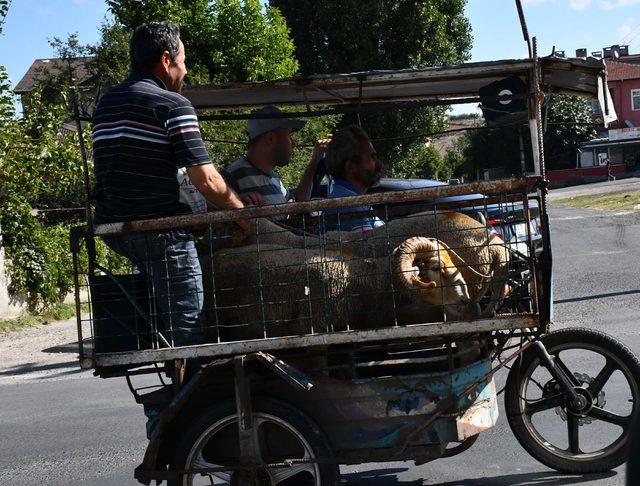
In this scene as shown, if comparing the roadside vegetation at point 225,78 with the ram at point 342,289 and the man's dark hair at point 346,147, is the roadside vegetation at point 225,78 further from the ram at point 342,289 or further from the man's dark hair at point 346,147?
the ram at point 342,289

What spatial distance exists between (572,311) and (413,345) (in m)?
7.91

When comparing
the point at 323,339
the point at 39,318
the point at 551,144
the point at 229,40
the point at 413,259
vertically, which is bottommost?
the point at 39,318

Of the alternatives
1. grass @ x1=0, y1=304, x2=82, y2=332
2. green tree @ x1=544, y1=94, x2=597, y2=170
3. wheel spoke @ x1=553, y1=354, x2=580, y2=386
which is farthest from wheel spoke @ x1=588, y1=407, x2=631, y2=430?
green tree @ x1=544, y1=94, x2=597, y2=170

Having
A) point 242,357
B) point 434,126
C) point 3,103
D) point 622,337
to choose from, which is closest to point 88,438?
point 242,357

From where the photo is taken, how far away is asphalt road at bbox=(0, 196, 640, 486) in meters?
5.51

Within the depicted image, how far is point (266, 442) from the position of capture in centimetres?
443

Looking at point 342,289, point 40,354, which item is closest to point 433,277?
point 342,289

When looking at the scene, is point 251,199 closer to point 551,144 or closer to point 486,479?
point 486,479

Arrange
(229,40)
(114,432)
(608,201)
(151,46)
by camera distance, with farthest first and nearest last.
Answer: (608,201), (229,40), (114,432), (151,46)

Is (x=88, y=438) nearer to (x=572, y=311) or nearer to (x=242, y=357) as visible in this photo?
(x=242, y=357)

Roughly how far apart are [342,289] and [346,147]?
1.37 meters

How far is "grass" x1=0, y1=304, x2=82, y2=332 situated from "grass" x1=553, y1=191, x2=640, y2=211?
73.3 feet

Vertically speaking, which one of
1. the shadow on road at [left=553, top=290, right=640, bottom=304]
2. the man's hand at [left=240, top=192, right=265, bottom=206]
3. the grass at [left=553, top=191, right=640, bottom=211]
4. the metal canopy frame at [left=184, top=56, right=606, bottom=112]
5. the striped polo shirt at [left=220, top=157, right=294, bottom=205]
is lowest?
the shadow on road at [left=553, top=290, right=640, bottom=304]

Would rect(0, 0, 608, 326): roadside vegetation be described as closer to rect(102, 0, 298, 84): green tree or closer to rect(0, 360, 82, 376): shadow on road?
rect(102, 0, 298, 84): green tree
